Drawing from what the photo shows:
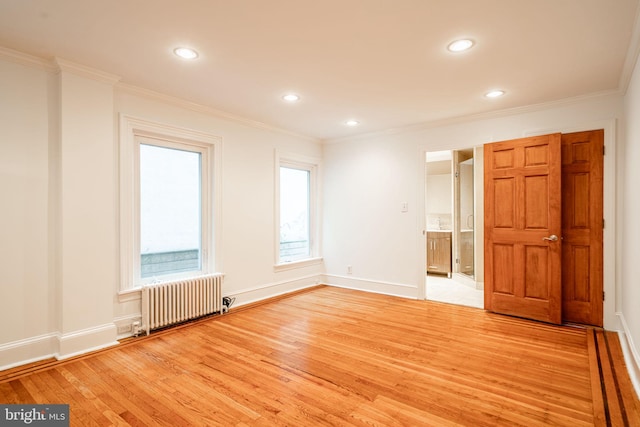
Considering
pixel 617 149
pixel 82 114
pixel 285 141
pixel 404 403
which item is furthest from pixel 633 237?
pixel 82 114

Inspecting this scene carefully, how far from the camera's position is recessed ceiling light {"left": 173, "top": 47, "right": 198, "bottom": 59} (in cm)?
267

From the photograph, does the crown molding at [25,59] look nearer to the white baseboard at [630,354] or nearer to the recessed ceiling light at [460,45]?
the recessed ceiling light at [460,45]

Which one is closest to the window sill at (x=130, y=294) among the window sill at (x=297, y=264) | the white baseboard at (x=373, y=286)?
the window sill at (x=297, y=264)

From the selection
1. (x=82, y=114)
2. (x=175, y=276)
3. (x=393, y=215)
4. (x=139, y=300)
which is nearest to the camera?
(x=82, y=114)

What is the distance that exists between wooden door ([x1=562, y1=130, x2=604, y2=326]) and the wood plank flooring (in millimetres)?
344

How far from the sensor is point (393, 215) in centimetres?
519

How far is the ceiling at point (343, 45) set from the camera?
2.15 metres

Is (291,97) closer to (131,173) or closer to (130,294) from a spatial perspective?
(131,173)

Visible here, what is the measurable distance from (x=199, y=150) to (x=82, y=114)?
1.36 meters

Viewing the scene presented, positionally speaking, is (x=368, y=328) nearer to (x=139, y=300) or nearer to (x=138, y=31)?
(x=139, y=300)

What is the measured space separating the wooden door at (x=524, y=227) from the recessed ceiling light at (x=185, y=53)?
356cm

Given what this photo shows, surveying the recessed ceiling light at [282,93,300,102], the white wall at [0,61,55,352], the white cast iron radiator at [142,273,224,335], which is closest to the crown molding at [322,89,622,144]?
the recessed ceiling light at [282,93,300,102]

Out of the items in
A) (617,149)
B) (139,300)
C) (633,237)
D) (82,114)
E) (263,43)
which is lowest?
(139,300)

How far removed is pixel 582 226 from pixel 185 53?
450cm
